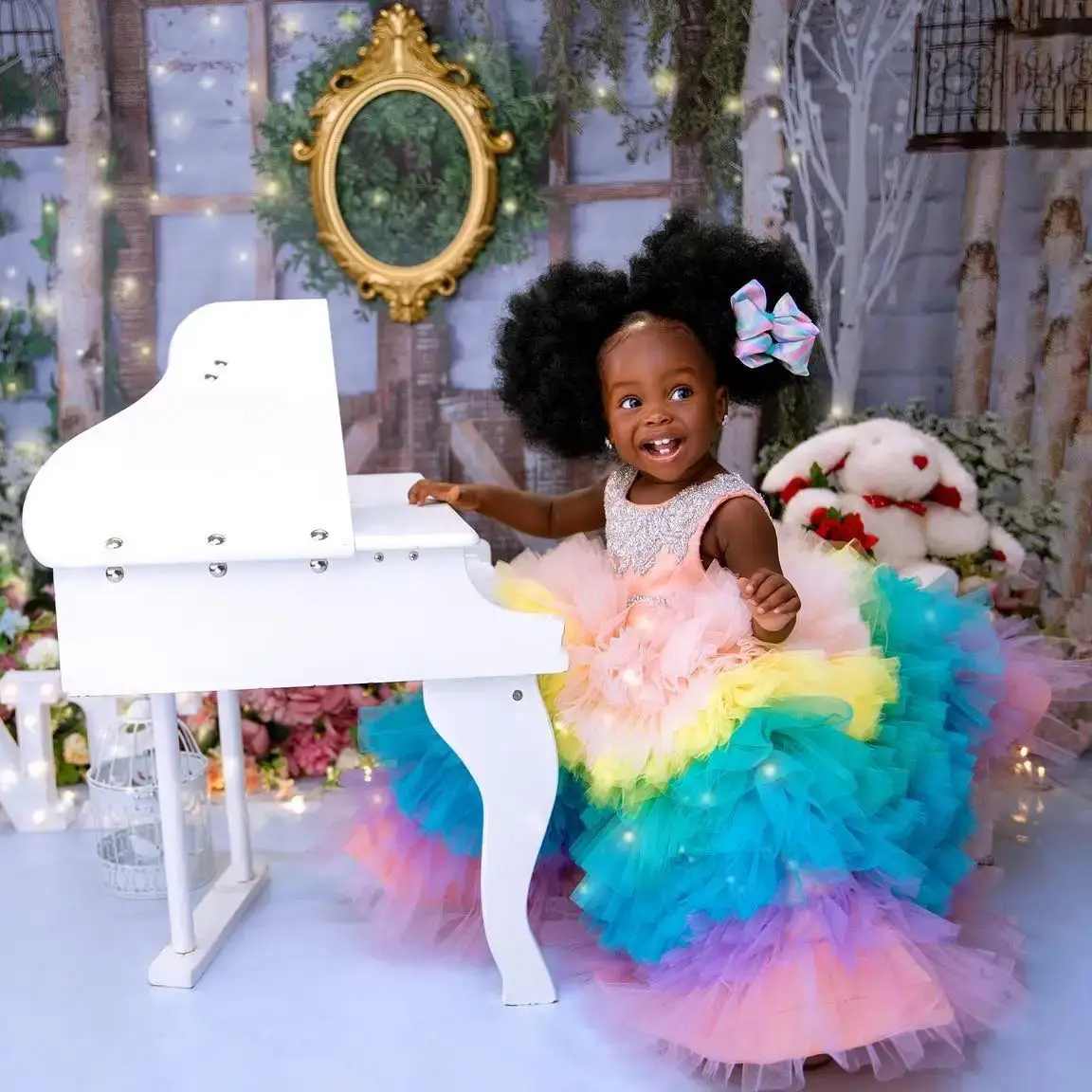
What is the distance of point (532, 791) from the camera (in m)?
1.88

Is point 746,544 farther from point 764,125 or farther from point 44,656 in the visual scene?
point 44,656

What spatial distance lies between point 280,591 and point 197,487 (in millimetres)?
202

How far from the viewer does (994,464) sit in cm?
316

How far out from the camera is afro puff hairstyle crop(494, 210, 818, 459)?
6.86 ft

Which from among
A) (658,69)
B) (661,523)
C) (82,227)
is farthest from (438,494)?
(82,227)

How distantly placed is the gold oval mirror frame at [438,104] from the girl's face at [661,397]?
1.36m

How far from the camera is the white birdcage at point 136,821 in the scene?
8.05ft

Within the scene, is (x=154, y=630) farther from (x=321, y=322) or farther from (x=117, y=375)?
(x=117, y=375)

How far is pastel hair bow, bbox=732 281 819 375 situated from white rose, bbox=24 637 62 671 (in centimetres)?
199

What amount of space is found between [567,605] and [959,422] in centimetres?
169

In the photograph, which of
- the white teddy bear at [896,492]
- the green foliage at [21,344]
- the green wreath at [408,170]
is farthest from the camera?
the green foliage at [21,344]

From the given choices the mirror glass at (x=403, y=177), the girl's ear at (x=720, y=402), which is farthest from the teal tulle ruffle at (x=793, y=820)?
the mirror glass at (x=403, y=177)

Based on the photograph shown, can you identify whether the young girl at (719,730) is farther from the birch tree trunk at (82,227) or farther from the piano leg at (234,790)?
the birch tree trunk at (82,227)

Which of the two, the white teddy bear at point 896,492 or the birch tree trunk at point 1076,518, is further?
the birch tree trunk at point 1076,518
